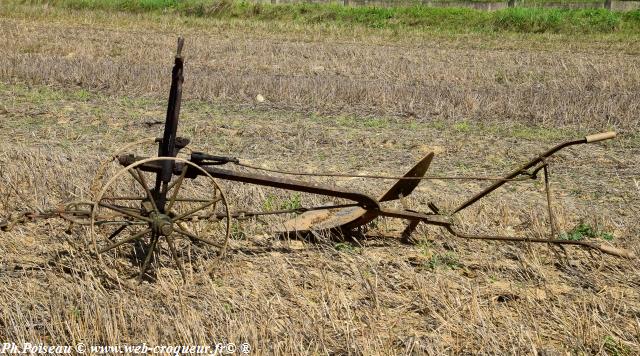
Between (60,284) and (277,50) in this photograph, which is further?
(277,50)

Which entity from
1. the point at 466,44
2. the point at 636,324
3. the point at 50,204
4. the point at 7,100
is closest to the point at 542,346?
the point at 636,324

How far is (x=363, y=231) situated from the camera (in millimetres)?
4957

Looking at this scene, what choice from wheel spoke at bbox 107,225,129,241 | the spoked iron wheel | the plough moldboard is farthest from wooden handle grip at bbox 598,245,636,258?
wheel spoke at bbox 107,225,129,241

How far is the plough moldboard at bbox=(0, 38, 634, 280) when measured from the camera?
156 inches

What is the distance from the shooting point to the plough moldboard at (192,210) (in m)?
3.97

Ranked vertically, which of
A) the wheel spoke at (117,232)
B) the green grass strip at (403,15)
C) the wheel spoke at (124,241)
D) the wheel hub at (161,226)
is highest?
the wheel hub at (161,226)

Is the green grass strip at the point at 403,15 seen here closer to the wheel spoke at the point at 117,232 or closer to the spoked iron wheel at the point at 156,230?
the spoked iron wheel at the point at 156,230

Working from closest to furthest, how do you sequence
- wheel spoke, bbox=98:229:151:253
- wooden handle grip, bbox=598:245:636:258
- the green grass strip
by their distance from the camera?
wheel spoke, bbox=98:229:151:253 → wooden handle grip, bbox=598:245:636:258 → the green grass strip

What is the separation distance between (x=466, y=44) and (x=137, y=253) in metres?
14.9

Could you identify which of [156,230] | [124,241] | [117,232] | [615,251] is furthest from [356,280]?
[615,251]

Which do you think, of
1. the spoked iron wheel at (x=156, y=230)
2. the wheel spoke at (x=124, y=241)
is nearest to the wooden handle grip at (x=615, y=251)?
the spoked iron wheel at (x=156, y=230)

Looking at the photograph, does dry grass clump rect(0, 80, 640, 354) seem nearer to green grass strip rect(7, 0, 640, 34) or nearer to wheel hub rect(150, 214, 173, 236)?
wheel hub rect(150, 214, 173, 236)

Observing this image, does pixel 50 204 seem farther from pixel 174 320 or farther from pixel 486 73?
pixel 486 73

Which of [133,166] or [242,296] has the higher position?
[133,166]
